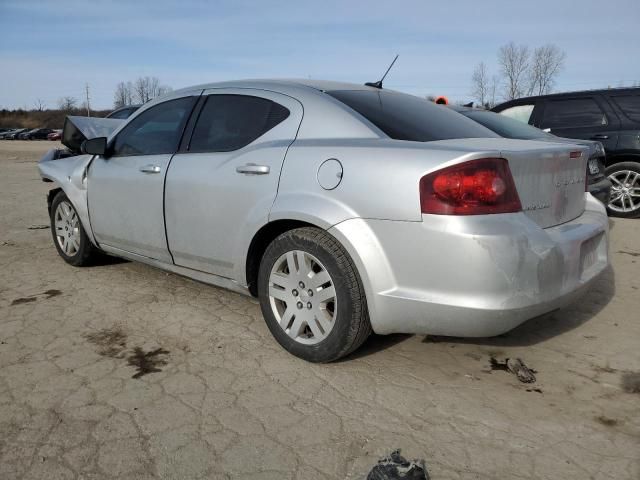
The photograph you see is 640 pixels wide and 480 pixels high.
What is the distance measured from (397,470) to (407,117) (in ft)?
6.40

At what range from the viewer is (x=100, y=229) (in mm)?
4340

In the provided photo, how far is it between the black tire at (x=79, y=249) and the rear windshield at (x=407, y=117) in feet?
8.75

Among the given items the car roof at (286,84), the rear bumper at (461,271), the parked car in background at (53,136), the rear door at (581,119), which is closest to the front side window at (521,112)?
the rear door at (581,119)

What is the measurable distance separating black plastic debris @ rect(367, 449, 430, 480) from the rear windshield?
5.11ft

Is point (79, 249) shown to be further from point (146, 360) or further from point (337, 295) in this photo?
point (337, 295)

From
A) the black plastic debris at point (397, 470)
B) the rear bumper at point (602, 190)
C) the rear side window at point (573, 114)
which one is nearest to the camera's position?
the black plastic debris at point (397, 470)

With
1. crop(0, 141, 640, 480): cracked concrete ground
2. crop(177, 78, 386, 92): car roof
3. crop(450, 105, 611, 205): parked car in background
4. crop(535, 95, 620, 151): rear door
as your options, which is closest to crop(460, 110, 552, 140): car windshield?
crop(450, 105, 611, 205): parked car in background

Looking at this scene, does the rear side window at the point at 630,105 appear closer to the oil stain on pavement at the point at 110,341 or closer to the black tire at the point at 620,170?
the black tire at the point at 620,170

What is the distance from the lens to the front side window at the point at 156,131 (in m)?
3.78

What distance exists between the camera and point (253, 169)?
311cm

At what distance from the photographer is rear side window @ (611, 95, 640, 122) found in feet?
23.8

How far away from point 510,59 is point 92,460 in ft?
164

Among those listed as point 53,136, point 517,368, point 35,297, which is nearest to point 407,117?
point 517,368

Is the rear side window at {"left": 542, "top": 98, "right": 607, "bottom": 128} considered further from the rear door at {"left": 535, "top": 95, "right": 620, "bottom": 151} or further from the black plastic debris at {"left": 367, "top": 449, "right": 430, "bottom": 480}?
the black plastic debris at {"left": 367, "top": 449, "right": 430, "bottom": 480}
